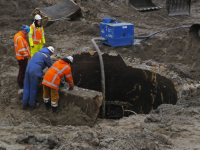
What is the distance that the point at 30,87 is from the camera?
5035 millimetres

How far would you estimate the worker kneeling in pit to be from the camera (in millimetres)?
4949

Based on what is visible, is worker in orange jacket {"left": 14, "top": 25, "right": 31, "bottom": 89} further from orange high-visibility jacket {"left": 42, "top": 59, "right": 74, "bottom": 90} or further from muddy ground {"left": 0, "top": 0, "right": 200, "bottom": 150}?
orange high-visibility jacket {"left": 42, "top": 59, "right": 74, "bottom": 90}

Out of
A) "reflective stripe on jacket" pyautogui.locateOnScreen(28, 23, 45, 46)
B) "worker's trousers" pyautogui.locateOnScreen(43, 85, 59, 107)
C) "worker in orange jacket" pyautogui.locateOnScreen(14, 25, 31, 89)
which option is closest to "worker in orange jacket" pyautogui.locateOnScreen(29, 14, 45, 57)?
"reflective stripe on jacket" pyautogui.locateOnScreen(28, 23, 45, 46)

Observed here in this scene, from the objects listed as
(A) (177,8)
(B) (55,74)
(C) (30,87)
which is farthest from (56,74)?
(A) (177,8)

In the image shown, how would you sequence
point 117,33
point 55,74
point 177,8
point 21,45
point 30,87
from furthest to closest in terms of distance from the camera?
point 177,8 → point 117,33 → point 21,45 → point 30,87 → point 55,74

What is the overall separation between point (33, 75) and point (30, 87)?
0.30m

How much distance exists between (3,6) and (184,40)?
11260mm

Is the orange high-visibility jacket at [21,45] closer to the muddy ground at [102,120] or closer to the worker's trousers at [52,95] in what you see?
the muddy ground at [102,120]

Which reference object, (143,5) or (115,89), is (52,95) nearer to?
(115,89)

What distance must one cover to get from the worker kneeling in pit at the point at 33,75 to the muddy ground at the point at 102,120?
12.2 inches

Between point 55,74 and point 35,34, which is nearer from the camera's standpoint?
point 55,74

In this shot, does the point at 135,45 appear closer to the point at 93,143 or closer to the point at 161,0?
the point at 93,143

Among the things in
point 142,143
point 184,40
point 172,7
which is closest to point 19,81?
point 142,143

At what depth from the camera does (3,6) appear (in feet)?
46.6
